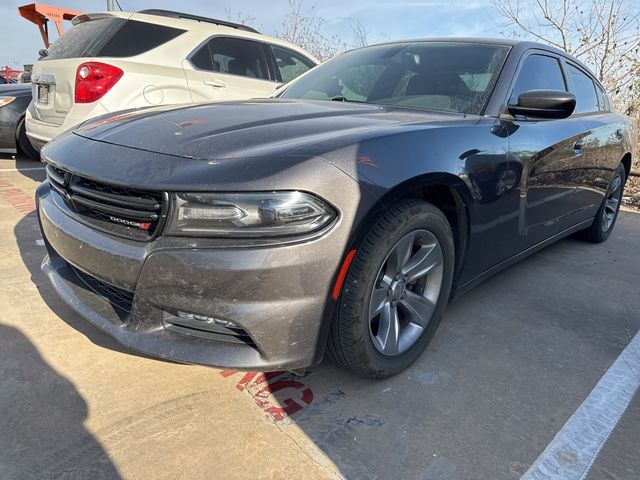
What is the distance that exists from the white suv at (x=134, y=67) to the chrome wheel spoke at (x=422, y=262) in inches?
126

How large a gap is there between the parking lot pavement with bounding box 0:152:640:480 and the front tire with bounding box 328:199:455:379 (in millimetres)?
166

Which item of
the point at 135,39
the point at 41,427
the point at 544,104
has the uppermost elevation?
the point at 135,39

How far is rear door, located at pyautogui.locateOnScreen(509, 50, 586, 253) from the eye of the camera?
8.44 feet

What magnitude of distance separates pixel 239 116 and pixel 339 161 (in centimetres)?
71

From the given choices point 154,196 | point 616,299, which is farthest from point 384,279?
point 616,299

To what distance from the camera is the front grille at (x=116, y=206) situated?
160 cm

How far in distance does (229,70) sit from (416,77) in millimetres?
2903

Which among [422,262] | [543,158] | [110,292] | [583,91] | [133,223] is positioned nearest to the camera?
[133,223]

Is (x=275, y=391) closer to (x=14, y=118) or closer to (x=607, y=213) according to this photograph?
(x=607, y=213)

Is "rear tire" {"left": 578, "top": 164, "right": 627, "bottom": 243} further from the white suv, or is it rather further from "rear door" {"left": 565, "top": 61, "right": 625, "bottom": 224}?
the white suv

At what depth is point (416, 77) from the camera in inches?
109

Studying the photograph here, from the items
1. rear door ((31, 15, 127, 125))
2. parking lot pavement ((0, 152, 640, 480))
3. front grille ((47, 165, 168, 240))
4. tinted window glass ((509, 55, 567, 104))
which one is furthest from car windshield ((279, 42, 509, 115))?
rear door ((31, 15, 127, 125))

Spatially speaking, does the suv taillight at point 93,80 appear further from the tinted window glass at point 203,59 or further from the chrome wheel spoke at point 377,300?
the chrome wheel spoke at point 377,300

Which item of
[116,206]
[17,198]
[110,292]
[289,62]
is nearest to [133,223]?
[116,206]
